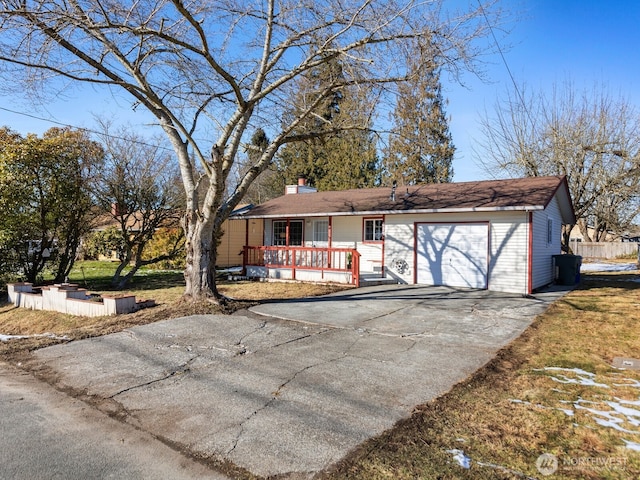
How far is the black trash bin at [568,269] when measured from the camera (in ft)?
46.2

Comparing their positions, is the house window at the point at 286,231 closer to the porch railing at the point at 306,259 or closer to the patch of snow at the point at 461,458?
the porch railing at the point at 306,259

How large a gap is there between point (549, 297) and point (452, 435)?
30.5ft

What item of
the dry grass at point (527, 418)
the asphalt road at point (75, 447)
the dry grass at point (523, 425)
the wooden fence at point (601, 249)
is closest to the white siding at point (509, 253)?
the dry grass at point (527, 418)

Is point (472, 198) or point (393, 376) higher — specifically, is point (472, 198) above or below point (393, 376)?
above

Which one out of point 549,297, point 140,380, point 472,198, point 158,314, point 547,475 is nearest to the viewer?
point 547,475

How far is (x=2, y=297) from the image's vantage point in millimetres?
12438

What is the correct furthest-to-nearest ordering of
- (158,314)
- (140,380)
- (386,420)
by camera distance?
(158,314), (140,380), (386,420)

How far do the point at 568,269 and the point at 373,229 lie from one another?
22.2 ft

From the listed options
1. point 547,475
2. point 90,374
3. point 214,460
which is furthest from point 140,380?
point 547,475

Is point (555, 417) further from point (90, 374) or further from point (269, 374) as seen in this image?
point (90, 374)

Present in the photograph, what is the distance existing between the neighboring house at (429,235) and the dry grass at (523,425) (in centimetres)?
598

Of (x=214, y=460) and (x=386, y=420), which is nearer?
(x=214, y=460)

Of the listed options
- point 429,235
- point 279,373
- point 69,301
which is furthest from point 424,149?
point 279,373

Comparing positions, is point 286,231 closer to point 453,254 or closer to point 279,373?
point 453,254
